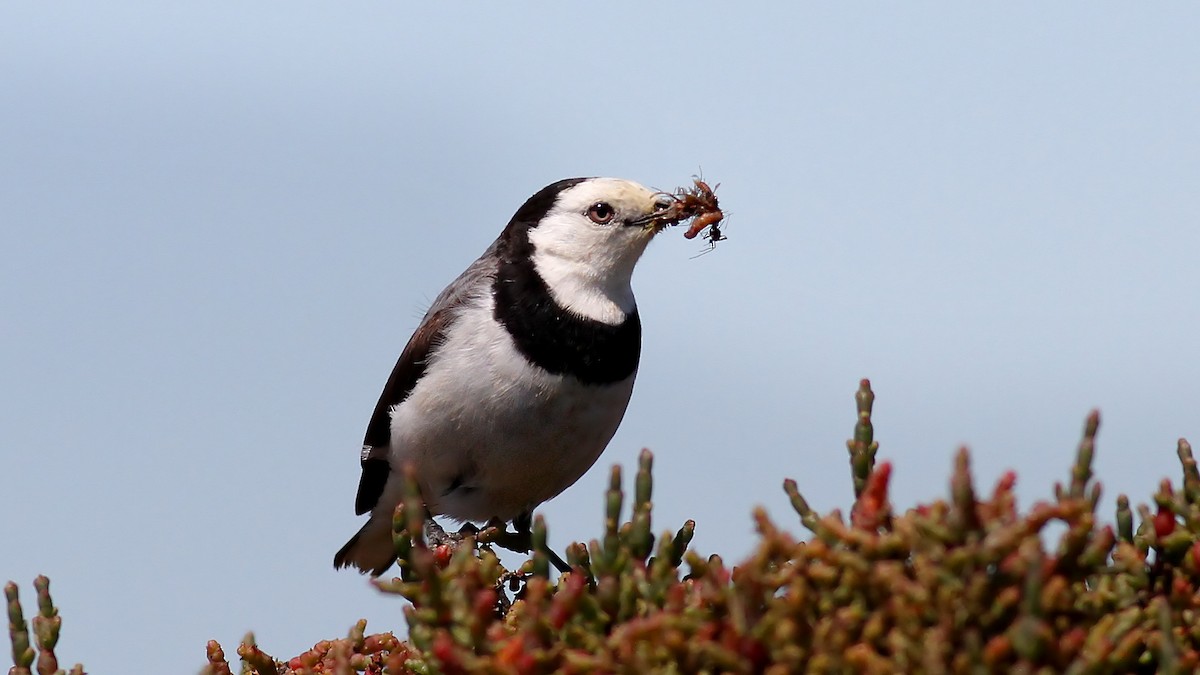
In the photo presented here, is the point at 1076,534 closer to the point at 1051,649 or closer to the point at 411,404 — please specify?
the point at 1051,649

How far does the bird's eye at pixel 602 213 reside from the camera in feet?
22.7

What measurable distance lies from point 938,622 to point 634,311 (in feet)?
14.3

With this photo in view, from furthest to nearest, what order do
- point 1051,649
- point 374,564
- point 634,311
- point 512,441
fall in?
1. point 374,564
2. point 634,311
3. point 512,441
4. point 1051,649

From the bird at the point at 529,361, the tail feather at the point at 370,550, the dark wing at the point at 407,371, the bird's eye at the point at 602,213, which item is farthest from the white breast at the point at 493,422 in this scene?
the tail feather at the point at 370,550

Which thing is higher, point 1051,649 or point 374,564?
point 374,564

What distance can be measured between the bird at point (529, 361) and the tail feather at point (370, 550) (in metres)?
0.58

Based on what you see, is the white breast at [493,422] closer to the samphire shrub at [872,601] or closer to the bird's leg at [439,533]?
the bird's leg at [439,533]

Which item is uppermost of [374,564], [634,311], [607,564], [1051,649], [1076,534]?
[634,311]

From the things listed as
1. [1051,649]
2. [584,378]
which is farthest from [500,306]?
[1051,649]

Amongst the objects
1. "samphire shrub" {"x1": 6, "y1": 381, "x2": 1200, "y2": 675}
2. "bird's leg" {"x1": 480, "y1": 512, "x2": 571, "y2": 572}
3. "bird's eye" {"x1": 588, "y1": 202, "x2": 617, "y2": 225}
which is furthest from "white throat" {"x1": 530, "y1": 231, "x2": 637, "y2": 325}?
"samphire shrub" {"x1": 6, "y1": 381, "x2": 1200, "y2": 675}

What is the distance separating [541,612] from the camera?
10.1 ft

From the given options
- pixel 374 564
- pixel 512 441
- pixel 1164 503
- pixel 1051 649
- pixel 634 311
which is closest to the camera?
pixel 1051 649

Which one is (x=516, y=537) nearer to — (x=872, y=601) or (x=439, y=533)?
(x=439, y=533)

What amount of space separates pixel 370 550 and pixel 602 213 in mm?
2520
